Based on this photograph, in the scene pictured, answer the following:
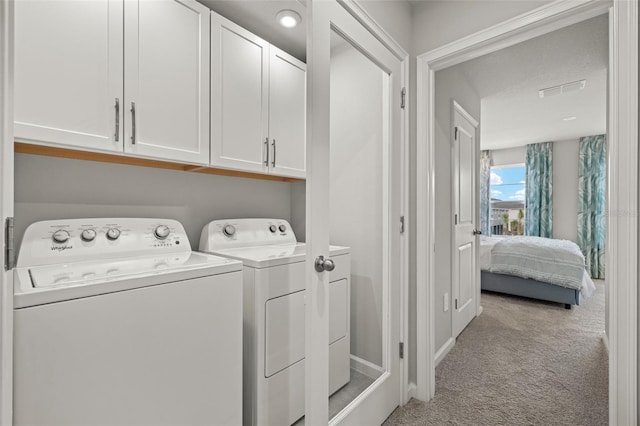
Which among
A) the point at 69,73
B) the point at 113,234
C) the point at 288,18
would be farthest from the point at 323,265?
the point at 288,18

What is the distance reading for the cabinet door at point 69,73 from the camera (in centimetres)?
115

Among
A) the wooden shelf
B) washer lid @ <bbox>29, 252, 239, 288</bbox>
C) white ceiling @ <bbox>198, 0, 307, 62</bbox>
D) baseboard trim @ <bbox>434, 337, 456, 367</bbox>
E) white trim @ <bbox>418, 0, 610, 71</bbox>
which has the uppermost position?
white ceiling @ <bbox>198, 0, 307, 62</bbox>

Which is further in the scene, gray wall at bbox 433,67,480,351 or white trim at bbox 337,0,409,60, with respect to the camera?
gray wall at bbox 433,67,480,351

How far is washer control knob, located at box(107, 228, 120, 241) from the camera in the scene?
4.82 ft

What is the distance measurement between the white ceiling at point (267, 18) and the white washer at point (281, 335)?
145cm

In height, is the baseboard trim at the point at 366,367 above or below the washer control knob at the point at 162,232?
below

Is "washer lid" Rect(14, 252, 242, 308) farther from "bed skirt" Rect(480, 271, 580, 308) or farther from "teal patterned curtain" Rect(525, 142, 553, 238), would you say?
"teal patterned curtain" Rect(525, 142, 553, 238)

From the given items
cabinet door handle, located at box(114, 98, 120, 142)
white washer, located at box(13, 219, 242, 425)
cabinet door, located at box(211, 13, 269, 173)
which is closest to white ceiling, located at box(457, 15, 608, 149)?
cabinet door, located at box(211, 13, 269, 173)

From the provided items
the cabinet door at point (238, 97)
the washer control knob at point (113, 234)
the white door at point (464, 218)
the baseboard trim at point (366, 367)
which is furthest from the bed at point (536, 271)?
the washer control knob at point (113, 234)

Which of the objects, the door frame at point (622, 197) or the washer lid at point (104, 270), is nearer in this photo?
the washer lid at point (104, 270)

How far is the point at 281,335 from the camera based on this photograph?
1512 millimetres

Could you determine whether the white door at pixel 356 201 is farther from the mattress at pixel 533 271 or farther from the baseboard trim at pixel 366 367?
the mattress at pixel 533 271

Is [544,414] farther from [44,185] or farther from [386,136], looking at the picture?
[44,185]

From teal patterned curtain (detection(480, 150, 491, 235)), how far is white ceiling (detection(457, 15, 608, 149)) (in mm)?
1622
